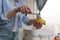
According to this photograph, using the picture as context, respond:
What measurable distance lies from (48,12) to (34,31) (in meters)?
0.52

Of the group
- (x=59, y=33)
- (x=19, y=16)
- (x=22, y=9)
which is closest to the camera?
(x=22, y=9)

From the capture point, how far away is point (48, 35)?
1.24 metres

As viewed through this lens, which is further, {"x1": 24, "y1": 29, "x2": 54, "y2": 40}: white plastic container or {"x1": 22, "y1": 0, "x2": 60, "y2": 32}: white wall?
{"x1": 22, "y1": 0, "x2": 60, "y2": 32}: white wall

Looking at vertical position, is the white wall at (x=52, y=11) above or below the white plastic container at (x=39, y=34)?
above

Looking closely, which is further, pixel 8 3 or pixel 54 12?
pixel 54 12

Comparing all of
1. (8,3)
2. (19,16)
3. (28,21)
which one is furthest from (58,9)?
(8,3)

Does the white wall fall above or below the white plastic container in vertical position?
above

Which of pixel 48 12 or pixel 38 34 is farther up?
pixel 48 12

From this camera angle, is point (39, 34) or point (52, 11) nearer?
point (39, 34)

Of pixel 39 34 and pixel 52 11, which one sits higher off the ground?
pixel 52 11

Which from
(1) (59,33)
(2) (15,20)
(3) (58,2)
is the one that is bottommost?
(1) (59,33)

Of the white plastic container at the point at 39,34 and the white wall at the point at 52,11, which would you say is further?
the white wall at the point at 52,11

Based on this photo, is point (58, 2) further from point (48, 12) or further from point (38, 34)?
point (38, 34)

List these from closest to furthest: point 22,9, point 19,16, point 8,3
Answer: point 22,9
point 8,3
point 19,16
